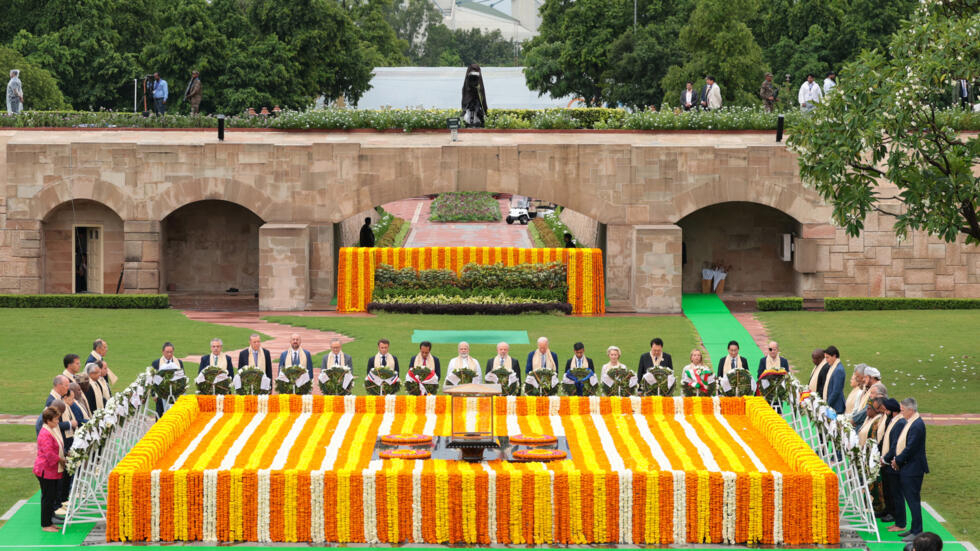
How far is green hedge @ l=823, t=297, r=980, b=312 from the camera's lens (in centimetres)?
3234

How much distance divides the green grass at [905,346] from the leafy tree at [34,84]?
30.4m

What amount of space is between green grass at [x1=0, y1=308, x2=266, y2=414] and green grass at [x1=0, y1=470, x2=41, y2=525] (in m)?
3.69

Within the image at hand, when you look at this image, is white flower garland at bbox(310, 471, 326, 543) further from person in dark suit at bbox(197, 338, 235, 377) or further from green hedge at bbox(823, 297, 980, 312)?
green hedge at bbox(823, 297, 980, 312)

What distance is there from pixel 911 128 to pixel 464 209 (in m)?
34.2

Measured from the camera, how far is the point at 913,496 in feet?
47.2

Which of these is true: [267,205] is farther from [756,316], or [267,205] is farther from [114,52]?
[114,52]

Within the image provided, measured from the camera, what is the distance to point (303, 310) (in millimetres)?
32719

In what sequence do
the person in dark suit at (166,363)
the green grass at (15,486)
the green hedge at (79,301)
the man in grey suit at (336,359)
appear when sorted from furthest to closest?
the green hedge at (79,301) → the man in grey suit at (336,359) → the person in dark suit at (166,363) → the green grass at (15,486)

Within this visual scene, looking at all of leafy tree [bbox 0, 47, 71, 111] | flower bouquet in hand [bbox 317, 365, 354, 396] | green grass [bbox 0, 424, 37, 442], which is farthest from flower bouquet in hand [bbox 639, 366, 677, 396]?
leafy tree [bbox 0, 47, 71, 111]

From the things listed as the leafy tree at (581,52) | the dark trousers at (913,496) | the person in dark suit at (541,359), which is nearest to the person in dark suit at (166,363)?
the person in dark suit at (541,359)

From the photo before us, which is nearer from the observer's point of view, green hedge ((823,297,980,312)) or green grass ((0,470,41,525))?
green grass ((0,470,41,525))

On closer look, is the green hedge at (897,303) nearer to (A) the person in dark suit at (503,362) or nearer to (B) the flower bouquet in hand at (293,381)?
(A) the person in dark suit at (503,362)

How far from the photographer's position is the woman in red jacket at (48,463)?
1431 cm

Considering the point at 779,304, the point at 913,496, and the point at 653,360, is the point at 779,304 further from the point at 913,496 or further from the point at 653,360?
the point at 913,496
